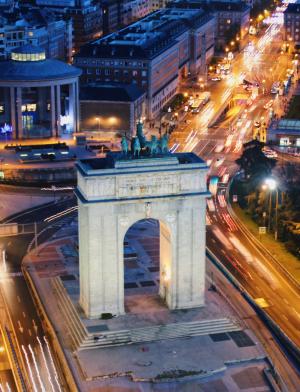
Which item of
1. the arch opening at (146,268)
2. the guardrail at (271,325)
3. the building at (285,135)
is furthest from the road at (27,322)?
the building at (285,135)

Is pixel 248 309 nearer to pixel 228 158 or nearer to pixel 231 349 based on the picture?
pixel 231 349

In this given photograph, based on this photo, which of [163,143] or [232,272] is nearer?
[163,143]

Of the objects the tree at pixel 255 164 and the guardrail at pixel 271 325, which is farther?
the tree at pixel 255 164

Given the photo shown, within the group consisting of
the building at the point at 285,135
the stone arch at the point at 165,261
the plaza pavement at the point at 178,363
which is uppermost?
the stone arch at the point at 165,261

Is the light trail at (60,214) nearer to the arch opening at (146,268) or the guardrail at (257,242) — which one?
the arch opening at (146,268)

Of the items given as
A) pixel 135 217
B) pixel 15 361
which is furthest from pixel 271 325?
pixel 15 361

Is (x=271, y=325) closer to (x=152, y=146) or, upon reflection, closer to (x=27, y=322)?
(x=152, y=146)
